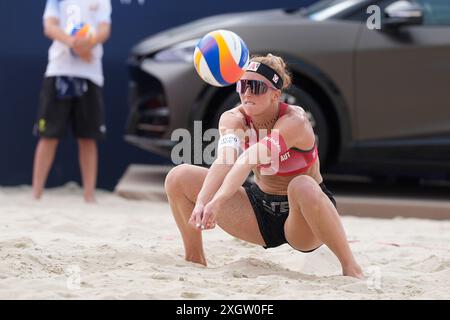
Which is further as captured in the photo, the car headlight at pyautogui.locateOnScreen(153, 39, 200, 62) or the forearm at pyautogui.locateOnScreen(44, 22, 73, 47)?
the car headlight at pyautogui.locateOnScreen(153, 39, 200, 62)

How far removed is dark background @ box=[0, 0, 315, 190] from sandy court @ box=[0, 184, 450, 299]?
1.46 meters

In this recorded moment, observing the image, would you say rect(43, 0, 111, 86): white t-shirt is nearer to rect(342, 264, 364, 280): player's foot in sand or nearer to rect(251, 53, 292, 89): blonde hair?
rect(251, 53, 292, 89): blonde hair

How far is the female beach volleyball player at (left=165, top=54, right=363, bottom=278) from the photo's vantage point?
4.50 metres

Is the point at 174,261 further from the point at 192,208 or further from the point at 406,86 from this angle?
the point at 406,86

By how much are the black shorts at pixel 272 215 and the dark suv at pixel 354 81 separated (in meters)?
2.58

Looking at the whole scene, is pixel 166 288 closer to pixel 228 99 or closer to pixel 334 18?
pixel 228 99

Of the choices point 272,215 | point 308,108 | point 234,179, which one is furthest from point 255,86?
point 308,108

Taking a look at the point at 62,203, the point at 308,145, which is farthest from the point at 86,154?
the point at 308,145

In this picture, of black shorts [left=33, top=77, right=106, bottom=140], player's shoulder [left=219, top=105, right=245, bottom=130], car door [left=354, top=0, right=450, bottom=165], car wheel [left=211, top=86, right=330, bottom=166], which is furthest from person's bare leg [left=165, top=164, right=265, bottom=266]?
black shorts [left=33, top=77, right=106, bottom=140]

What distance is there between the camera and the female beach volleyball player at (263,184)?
4.50m

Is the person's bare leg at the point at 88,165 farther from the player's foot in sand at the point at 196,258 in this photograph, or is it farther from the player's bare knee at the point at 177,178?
the player's bare knee at the point at 177,178

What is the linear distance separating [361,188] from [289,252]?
2.95 meters

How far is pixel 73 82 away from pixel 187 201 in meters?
2.94

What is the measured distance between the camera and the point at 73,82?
295 inches
